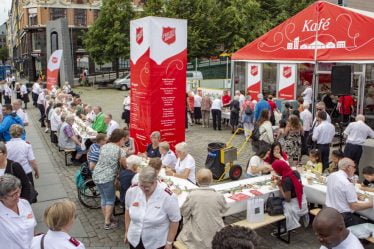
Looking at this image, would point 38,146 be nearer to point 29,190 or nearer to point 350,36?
point 29,190

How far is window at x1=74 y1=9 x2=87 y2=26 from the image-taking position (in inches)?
2109

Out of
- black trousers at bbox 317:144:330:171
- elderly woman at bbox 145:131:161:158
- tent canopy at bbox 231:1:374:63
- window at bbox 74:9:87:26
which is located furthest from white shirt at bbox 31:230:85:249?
window at bbox 74:9:87:26

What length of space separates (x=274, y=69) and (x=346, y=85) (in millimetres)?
6201

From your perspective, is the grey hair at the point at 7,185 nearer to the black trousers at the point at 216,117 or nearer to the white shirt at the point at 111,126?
the white shirt at the point at 111,126

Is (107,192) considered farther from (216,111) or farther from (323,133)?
(216,111)

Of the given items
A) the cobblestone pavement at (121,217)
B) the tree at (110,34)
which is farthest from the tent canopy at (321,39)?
the tree at (110,34)

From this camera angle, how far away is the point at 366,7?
35.0 m

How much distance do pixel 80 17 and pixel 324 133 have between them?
50.0m

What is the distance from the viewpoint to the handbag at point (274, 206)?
6.14 metres

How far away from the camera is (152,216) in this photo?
409 centimetres

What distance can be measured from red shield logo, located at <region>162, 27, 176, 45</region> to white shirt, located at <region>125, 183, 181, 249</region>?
20.3 feet

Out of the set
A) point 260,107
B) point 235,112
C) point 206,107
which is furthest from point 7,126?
point 206,107

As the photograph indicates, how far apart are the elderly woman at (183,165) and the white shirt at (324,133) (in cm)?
404

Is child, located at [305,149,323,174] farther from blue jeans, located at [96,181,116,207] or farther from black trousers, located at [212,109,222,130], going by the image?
black trousers, located at [212,109,222,130]
